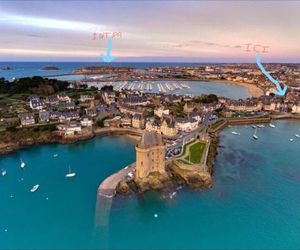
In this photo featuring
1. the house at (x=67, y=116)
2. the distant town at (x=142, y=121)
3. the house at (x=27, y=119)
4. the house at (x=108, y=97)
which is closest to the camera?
the distant town at (x=142, y=121)

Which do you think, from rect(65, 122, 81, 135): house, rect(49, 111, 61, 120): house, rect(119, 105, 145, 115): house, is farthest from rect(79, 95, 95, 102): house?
rect(65, 122, 81, 135): house

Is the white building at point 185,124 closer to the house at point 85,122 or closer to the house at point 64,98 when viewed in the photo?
the house at point 85,122

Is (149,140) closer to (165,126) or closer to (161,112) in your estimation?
(165,126)

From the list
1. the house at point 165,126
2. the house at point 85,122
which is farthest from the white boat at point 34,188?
the house at point 165,126

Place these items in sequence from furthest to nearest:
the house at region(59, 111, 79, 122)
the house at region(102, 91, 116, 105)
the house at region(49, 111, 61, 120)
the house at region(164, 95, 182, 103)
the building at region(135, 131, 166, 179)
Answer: the house at region(164, 95, 182, 103) → the house at region(102, 91, 116, 105) → the house at region(49, 111, 61, 120) → the house at region(59, 111, 79, 122) → the building at region(135, 131, 166, 179)

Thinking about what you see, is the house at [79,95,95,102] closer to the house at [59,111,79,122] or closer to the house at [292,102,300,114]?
the house at [59,111,79,122]

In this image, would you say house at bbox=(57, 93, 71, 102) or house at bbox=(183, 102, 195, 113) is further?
house at bbox=(57, 93, 71, 102)
